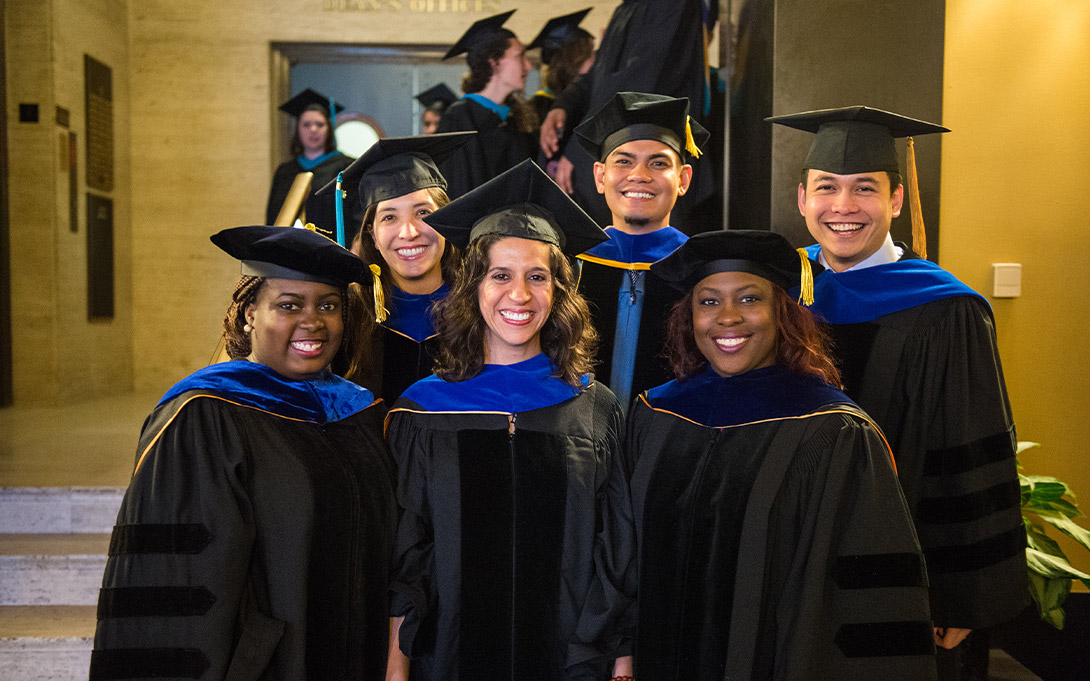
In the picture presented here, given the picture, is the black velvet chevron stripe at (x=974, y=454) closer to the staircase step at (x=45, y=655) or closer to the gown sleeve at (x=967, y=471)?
the gown sleeve at (x=967, y=471)

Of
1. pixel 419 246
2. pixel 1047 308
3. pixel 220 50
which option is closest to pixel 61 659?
pixel 419 246

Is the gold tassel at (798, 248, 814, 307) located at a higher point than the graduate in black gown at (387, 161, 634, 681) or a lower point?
higher

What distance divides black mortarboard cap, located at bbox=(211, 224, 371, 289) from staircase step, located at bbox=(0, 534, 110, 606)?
195cm

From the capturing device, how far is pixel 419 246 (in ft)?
8.87

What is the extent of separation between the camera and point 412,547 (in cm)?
206

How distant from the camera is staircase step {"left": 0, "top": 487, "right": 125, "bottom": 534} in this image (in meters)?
3.58

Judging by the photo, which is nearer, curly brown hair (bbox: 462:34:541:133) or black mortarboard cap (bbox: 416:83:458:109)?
curly brown hair (bbox: 462:34:541:133)

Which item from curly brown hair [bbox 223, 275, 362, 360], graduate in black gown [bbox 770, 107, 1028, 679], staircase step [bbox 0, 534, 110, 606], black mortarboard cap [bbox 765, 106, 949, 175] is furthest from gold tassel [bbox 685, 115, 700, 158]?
staircase step [bbox 0, 534, 110, 606]

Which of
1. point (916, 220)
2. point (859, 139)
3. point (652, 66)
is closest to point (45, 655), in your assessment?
point (859, 139)

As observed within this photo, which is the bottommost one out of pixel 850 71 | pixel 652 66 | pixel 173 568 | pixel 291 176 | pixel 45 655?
pixel 45 655

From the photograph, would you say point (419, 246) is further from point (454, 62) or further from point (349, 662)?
point (454, 62)

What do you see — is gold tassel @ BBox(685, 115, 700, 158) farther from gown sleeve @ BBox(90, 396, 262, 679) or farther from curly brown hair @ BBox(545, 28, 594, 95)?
curly brown hair @ BBox(545, 28, 594, 95)

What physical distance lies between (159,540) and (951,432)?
2.09 meters

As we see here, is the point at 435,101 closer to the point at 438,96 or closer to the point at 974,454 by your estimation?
the point at 438,96
